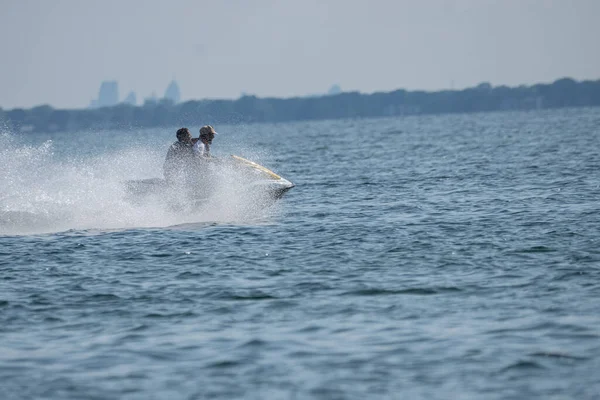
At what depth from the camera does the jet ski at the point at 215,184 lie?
75.3 ft

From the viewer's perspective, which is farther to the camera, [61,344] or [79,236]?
[79,236]

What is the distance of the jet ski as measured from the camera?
904 inches

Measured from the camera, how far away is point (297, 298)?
45.3 feet

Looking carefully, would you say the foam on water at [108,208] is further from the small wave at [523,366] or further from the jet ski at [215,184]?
the small wave at [523,366]

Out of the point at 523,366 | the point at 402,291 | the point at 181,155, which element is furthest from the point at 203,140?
the point at 523,366

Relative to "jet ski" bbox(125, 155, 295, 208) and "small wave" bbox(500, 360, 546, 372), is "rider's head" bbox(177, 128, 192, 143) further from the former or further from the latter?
"small wave" bbox(500, 360, 546, 372)

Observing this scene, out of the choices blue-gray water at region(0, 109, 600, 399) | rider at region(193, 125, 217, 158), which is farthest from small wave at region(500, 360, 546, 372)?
rider at region(193, 125, 217, 158)

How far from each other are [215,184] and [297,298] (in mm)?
9696

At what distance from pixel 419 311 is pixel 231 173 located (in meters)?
11.2

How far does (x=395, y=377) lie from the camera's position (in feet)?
33.1

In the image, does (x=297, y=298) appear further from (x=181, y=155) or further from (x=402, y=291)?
(x=181, y=155)

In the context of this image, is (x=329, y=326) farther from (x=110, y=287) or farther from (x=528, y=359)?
(x=110, y=287)

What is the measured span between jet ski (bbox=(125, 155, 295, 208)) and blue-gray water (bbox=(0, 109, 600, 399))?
453mm

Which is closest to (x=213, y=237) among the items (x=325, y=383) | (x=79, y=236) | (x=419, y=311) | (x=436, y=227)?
(x=79, y=236)
